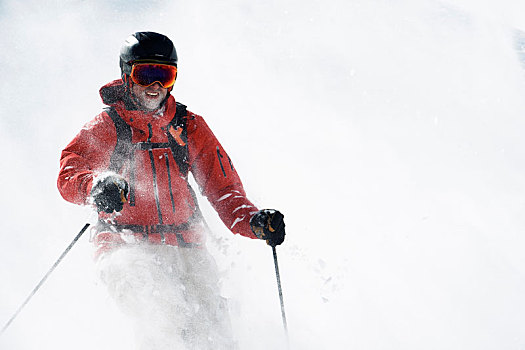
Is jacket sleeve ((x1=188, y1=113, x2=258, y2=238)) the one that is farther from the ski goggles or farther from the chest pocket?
the ski goggles

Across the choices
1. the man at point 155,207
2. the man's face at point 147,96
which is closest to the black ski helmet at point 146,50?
the man at point 155,207

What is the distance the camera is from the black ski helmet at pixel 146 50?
131 inches

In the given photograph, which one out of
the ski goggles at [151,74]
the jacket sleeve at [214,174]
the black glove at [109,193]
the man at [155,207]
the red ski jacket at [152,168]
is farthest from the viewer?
the jacket sleeve at [214,174]

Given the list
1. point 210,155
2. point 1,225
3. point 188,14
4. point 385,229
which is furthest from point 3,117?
point 210,155

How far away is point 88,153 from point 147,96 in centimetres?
57

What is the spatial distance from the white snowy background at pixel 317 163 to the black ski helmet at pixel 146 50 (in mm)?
1598

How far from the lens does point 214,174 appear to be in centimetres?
360

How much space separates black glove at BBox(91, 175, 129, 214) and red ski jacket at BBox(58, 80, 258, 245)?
0.74 feet

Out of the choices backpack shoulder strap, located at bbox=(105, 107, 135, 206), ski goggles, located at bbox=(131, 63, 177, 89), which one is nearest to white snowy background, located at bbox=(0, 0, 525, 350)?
backpack shoulder strap, located at bbox=(105, 107, 135, 206)

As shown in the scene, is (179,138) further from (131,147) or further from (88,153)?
(88,153)

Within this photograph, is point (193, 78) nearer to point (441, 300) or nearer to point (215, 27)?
point (215, 27)

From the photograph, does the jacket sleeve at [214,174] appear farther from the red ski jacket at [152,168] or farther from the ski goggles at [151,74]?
the ski goggles at [151,74]

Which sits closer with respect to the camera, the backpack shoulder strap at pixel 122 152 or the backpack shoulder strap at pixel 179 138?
the backpack shoulder strap at pixel 122 152

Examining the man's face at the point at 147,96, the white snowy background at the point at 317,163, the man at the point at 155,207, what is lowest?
the white snowy background at the point at 317,163
